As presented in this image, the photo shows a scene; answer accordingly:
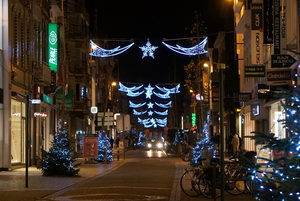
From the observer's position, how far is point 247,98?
112 ft

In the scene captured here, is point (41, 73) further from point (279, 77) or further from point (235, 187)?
point (235, 187)

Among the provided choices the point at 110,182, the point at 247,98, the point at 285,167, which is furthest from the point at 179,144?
the point at 285,167

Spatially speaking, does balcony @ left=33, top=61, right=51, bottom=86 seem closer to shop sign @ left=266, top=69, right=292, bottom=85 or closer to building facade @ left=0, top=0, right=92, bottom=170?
building facade @ left=0, top=0, right=92, bottom=170

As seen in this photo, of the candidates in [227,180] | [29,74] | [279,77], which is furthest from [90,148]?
[227,180]

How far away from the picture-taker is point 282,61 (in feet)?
67.8

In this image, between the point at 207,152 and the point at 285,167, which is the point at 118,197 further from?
the point at 207,152

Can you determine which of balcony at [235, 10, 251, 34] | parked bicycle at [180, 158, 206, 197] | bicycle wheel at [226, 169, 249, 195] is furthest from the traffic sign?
balcony at [235, 10, 251, 34]

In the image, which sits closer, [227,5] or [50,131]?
[50,131]

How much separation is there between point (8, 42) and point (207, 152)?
392 inches

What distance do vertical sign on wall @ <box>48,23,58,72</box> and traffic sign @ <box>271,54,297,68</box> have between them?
14.6 meters

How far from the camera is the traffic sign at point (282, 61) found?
20531 millimetres

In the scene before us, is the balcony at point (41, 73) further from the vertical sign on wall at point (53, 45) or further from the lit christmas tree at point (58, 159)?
the lit christmas tree at point (58, 159)

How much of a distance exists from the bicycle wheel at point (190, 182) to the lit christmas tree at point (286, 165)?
7143 mm

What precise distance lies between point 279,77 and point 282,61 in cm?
129
